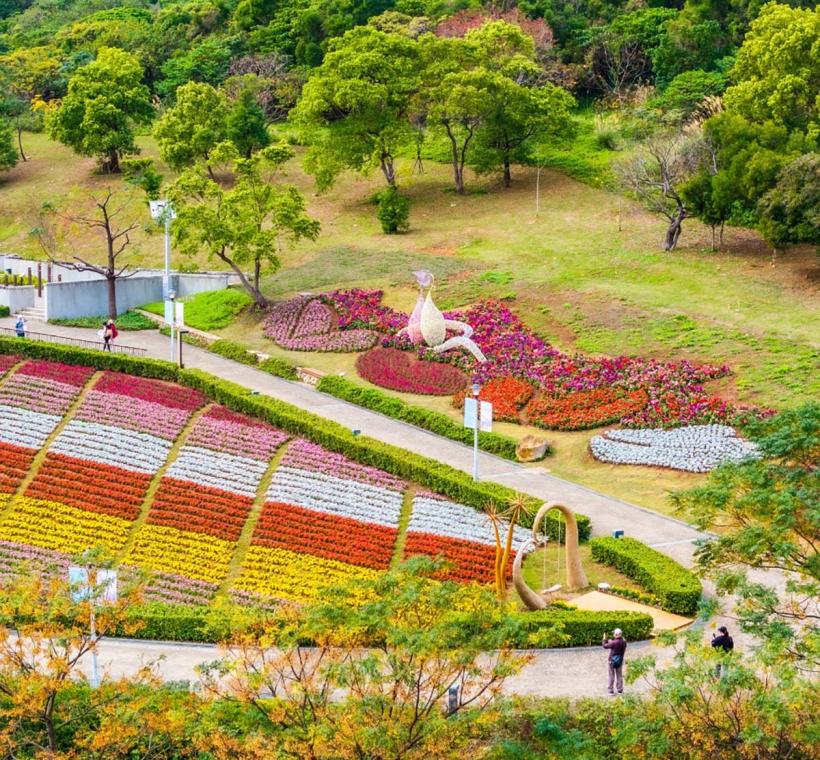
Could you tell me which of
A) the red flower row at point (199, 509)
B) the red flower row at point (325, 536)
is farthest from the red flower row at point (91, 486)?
the red flower row at point (325, 536)

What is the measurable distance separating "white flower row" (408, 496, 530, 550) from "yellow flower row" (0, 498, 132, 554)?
7.71m

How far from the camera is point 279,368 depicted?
4978cm

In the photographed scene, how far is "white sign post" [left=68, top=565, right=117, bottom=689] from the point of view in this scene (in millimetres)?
26500

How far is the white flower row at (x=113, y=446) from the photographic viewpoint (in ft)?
136

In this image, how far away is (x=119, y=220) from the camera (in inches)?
2719

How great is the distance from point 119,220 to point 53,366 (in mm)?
22302

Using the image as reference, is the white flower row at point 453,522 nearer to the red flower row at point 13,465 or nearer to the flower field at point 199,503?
the flower field at point 199,503

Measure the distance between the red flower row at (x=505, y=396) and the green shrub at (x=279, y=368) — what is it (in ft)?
20.8

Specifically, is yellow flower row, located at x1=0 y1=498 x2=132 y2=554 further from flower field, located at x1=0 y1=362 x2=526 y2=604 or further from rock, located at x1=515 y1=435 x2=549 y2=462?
rock, located at x1=515 y1=435 x2=549 y2=462

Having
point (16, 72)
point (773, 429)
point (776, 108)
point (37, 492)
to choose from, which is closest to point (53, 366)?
point (37, 492)

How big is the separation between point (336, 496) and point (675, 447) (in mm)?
9994

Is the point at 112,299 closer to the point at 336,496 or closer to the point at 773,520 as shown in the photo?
the point at 336,496

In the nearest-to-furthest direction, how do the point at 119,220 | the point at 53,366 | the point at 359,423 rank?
the point at 359,423 → the point at 53,366 → the point at 119,220

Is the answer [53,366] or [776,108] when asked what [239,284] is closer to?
[53,366]
